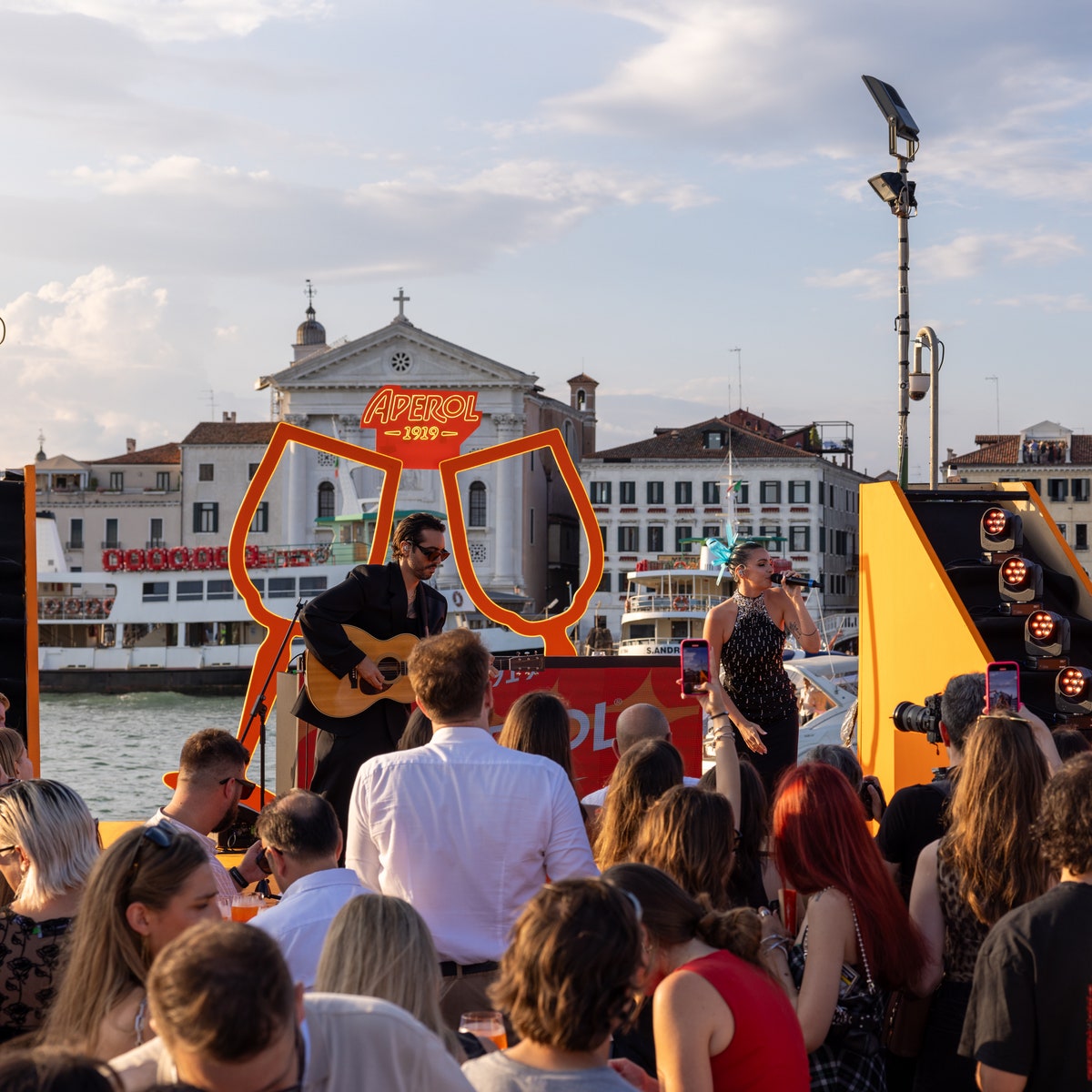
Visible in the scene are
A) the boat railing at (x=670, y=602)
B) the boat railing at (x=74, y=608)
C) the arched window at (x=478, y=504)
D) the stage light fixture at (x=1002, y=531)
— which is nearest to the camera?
the stage light fixture at (x=1002, y=531)

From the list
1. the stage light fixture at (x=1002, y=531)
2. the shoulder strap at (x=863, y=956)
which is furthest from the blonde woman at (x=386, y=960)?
the stage light fixture at (x=1002, y=531)

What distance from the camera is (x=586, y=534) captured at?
33.0 feet

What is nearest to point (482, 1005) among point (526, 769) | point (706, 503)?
point (526, 769)

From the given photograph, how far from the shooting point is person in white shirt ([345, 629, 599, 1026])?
350 centimetres

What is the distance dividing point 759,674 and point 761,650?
4.2 inches

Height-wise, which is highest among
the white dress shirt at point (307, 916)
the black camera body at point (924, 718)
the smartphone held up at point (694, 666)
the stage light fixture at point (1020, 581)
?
the stage light fixture at point (1020, 581)

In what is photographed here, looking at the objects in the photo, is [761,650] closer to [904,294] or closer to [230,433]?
[904,294]

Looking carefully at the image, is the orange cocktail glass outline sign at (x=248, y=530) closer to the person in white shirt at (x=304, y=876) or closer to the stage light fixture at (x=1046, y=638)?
the stage light fixture at (x=1046, y=638)

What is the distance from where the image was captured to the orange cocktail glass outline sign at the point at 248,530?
8.83 metres

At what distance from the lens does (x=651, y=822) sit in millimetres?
3395

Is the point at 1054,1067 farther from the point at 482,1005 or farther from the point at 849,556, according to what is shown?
the point at 849,556

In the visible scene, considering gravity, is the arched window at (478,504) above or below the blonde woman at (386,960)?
above

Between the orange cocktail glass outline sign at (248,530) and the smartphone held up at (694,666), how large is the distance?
3.61m

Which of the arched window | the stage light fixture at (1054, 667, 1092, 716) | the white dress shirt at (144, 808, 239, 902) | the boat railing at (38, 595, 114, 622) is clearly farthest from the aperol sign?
the arched window
